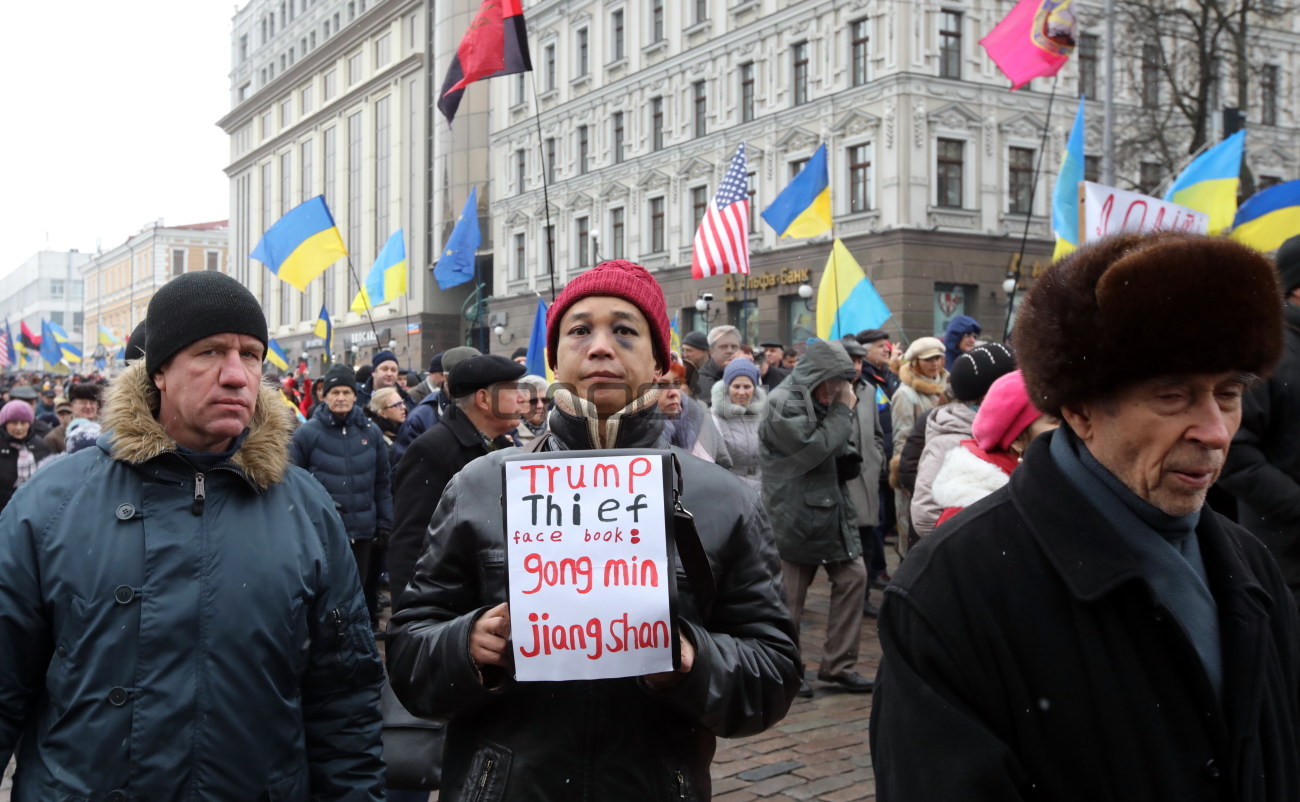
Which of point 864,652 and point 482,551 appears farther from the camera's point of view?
point 864,652

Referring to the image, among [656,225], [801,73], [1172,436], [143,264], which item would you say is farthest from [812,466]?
[143,264]

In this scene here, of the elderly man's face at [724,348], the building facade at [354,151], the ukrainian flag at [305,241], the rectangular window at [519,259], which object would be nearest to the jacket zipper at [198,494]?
the elderly man's face at [724,348]

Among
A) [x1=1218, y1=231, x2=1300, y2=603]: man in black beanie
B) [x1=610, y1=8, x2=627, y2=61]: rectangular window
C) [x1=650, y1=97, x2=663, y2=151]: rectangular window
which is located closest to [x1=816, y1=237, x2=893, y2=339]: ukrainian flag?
[x1=1218, y1=231, x2=1300, y2=603]: man in black beanie

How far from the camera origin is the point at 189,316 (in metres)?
2.67

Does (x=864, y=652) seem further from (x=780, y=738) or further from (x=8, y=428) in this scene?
(x=8, y=428)

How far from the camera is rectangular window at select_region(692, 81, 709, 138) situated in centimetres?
3631

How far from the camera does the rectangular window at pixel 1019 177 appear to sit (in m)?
31.5

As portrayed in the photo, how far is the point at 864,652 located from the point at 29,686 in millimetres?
5937

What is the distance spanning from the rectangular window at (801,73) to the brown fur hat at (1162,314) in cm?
3187

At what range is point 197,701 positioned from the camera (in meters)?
2.43

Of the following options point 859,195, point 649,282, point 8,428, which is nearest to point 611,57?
point 859,195

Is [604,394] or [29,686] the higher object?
[604,394]

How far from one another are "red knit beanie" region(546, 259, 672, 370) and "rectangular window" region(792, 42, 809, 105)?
31387mm

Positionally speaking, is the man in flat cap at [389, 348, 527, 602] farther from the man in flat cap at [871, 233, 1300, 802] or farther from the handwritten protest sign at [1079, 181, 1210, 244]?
the handwritten protest sign at [1079, 181, 1210, 244]
